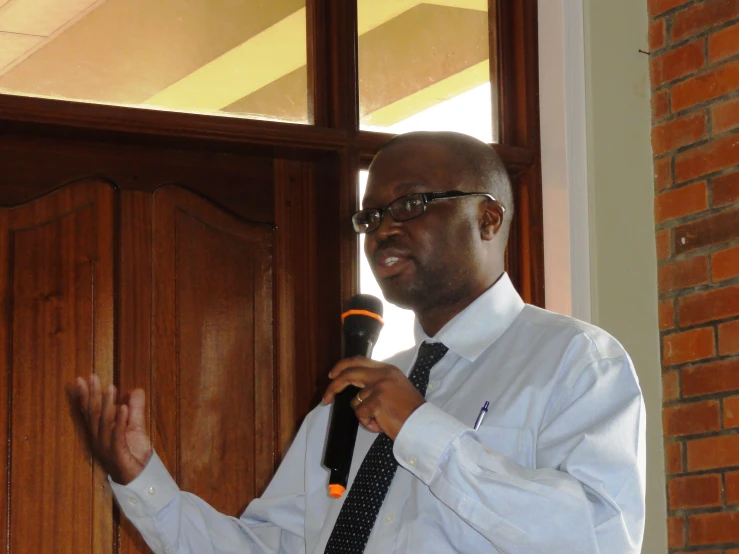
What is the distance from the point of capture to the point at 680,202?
3205mm

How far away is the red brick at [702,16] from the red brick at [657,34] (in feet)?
0.14

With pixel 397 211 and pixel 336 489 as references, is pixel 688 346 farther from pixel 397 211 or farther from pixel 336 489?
pixel 336 489

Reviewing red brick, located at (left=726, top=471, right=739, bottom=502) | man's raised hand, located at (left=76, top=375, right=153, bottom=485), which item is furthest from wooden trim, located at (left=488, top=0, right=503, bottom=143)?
man's raised hand, located at (left=76, top=375, right=153, bottom=485)

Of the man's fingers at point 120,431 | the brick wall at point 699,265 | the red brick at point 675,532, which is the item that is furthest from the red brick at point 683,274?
the man's fingers at point 120,431

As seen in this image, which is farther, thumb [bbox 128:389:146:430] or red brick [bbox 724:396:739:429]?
red brick [bbox 724:396:739:429]

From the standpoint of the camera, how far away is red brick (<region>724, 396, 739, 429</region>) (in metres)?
2.93

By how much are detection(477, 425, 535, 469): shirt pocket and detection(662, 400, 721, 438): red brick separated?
3.91 feet

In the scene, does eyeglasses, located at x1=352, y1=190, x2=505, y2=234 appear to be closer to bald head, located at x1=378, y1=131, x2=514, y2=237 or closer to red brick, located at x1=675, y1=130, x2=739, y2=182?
bald head, located at x1=378, y1=131, x2=514, y2=237

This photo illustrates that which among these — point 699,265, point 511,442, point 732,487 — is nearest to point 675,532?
point 732,487

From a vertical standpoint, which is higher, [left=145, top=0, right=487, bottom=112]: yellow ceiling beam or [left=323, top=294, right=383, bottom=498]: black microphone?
[left=145, top=0, right=487, bottom=112]: yellow ceiling beam

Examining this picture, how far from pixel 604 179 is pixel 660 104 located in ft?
0.90

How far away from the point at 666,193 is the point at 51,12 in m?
1.72

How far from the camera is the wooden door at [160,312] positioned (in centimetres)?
278

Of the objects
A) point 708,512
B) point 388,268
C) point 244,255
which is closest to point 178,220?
point 244,255
